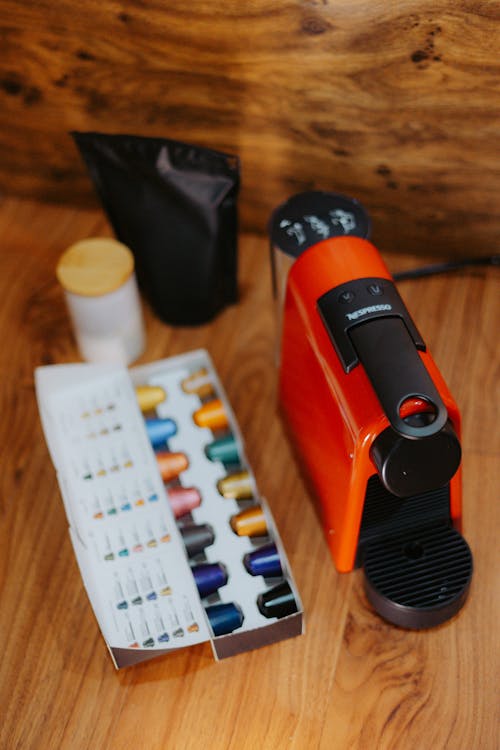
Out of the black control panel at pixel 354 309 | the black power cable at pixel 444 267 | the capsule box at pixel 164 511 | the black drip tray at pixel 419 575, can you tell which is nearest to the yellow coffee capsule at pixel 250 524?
the capsule box at pixel 164 511

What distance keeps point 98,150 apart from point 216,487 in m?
0.40

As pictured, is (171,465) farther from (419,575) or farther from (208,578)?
(419,575)

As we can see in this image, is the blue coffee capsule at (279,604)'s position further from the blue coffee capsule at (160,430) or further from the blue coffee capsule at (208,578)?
the blue coffee capsule at (160,430)

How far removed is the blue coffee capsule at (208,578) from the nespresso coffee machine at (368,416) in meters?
0.12

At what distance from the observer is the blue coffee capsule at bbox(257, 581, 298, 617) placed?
0.82 metres

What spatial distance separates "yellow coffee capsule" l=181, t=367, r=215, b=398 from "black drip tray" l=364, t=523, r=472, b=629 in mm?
272

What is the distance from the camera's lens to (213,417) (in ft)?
3.16

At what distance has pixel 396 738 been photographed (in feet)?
2.55

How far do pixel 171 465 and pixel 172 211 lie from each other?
291 mm

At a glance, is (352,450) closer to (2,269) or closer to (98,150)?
(98,150)

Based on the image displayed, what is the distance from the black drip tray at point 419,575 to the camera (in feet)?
2.63

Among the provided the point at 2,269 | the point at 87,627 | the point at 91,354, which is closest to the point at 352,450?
the point at 87,627

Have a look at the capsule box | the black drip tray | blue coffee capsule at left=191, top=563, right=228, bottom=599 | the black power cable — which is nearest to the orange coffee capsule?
the capsule box

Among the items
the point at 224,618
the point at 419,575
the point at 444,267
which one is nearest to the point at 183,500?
the point at 224,618
